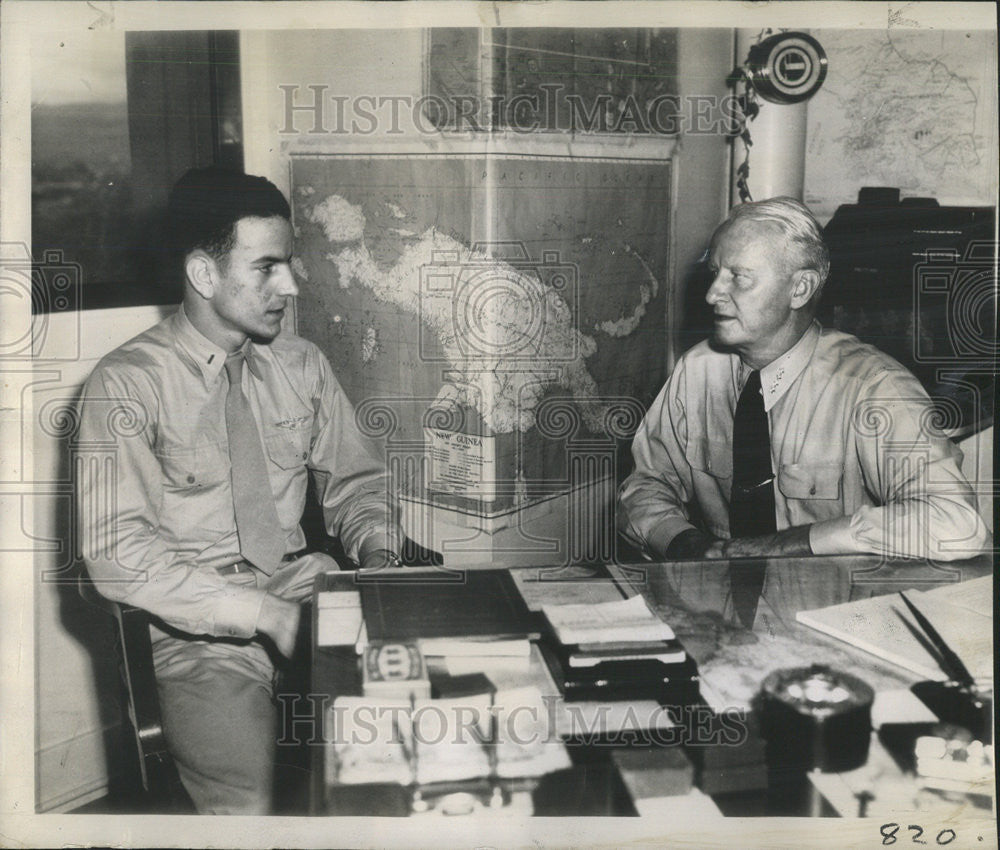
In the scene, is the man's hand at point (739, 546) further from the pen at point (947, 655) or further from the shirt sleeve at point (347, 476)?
the shirt sleeve at point (347, 476)

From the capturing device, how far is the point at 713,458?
1.97 metres

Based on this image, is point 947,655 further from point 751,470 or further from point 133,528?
point 133,528

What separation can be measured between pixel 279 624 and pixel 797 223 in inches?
53.8

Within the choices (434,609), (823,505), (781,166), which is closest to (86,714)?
(434,609)

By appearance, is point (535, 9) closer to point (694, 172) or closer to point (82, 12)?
point (694, 172)

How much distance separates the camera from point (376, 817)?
5.77ft

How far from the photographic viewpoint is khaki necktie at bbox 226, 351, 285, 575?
184 cm

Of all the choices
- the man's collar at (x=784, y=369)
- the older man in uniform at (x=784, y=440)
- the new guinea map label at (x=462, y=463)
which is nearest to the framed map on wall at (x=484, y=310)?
the new guinea map label at (x=462, y=463)

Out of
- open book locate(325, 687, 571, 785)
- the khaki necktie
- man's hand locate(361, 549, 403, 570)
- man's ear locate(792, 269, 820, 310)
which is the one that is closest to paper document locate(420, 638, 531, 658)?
open book locate(325, 687, 571, 785)

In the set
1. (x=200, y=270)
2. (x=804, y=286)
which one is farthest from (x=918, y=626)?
(x=200, y=270)

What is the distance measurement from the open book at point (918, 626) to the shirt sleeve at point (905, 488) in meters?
0.10

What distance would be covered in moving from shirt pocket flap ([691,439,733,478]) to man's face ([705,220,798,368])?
0.20 m

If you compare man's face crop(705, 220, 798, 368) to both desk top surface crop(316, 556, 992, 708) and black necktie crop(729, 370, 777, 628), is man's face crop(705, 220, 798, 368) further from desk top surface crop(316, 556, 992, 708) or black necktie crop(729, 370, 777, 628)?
desk top surface crop(316, 556, 992, 708)

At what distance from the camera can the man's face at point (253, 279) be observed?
5.96 feet
